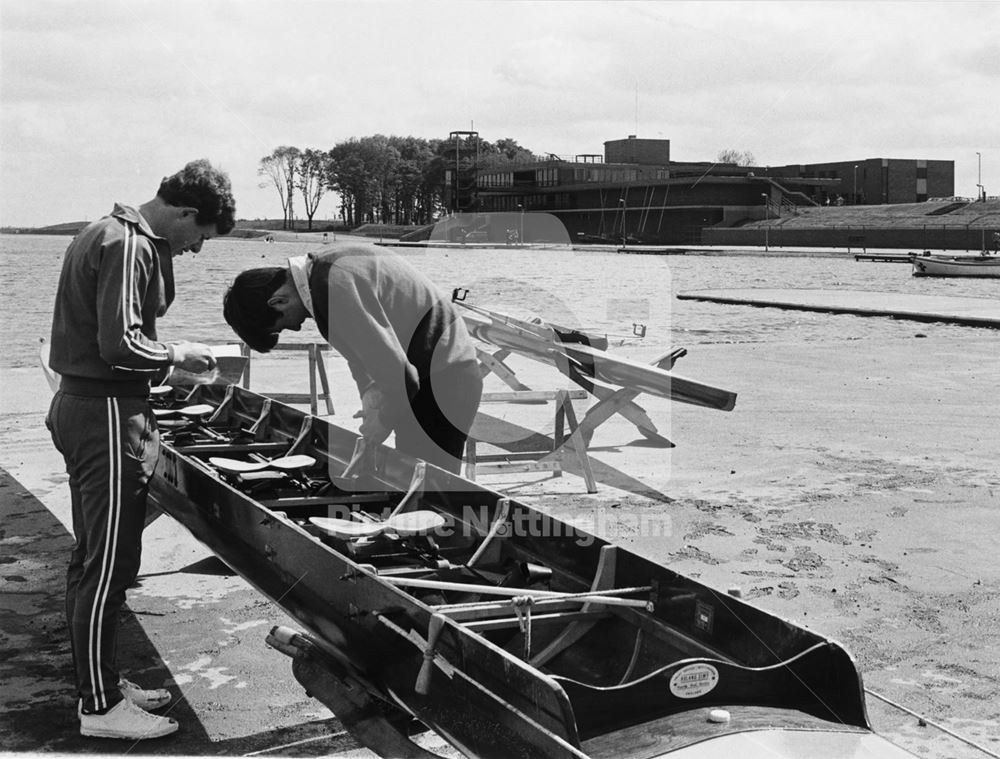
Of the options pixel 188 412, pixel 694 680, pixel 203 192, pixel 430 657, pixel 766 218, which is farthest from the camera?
pixel 766 218

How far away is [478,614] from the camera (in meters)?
4.38

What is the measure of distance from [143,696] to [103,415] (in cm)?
126

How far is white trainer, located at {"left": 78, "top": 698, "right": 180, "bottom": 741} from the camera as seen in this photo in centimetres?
443

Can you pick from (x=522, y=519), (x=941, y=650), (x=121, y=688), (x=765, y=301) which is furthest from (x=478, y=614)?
(x=765, y=301)

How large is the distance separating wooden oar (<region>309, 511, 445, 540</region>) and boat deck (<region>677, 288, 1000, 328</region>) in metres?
17.6

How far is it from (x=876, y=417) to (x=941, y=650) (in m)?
6.48

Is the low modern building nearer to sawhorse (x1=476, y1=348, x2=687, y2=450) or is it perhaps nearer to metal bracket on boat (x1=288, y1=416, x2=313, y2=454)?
sawhorse (x1=476, y1=348, x2=687, y2=450)

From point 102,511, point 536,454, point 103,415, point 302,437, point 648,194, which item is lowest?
point 536,454

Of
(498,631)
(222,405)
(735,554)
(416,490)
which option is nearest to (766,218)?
(222,405)

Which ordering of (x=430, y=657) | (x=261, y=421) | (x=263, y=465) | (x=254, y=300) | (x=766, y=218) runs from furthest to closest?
(x=766, y=218)
(x=261, y=421)
(x=263, y=465)
(x=254, y=300)
(x=430, y=657)

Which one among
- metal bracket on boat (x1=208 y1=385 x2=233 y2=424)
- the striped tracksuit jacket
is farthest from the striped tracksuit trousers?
metal bracket on boat (x1=208 y1=385 x2=233 y2=424)

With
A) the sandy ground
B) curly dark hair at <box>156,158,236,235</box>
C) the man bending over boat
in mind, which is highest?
curly dark hair at <box>156,158,236,235</box>

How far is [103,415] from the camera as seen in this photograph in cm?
436

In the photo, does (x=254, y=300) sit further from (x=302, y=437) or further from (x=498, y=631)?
(x=498, y=631)
